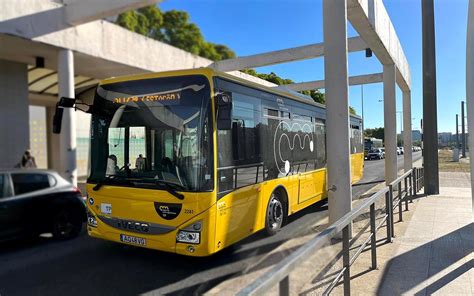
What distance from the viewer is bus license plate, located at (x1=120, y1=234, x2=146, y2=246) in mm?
5581

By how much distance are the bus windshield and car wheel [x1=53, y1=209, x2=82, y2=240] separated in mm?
1897

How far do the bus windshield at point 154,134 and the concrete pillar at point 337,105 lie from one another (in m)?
2.40

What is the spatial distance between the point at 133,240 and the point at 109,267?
0.57 meters

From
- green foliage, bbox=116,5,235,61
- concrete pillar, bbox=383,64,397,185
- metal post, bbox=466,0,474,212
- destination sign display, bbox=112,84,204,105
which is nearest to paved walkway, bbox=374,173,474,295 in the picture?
metal post, bbox=466,0,474,212

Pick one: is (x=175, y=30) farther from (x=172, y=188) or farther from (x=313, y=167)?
(x=172, y=188)

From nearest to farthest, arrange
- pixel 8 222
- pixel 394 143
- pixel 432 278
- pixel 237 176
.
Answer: pixel 432 278
pixel 237 176
pixel 8 222
pixel 394 143

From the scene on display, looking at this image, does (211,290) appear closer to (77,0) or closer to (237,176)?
(237,176)

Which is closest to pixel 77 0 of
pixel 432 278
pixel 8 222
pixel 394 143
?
pixel 8 222

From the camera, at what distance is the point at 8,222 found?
6.46 meters

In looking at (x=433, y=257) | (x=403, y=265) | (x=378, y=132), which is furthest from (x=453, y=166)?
(x=403, y=265)

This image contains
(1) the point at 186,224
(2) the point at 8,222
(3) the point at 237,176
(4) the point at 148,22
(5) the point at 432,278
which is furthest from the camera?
(4) the point at 148,22

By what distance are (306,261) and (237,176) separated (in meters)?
3.46

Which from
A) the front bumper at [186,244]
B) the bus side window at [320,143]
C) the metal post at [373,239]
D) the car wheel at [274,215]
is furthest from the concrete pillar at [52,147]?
the metal post at [373,239]

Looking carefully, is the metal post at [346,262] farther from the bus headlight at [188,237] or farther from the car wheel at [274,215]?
the car wheel at [274,215]
